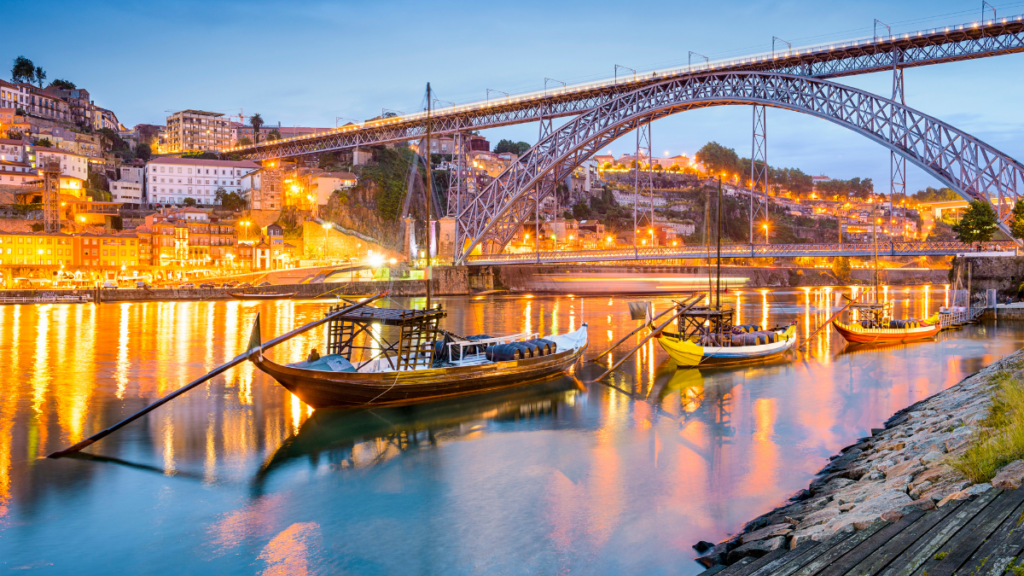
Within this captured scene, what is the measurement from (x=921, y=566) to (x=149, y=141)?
415 ft

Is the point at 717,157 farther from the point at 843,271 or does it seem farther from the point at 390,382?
the point at 390,382

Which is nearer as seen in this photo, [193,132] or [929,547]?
[929,547]

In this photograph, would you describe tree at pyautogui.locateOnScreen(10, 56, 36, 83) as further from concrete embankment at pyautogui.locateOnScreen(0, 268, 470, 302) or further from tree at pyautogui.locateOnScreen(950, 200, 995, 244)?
tree at pyautogui.locateOnScreen(950, 200, 995, 244)

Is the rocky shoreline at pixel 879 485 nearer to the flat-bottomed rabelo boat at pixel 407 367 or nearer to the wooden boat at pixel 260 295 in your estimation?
the flat-bottomed rabelo boat at pixel 407 367

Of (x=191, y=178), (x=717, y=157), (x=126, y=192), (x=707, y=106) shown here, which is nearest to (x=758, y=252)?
(x=707, y=106)

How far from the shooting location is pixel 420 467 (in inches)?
439

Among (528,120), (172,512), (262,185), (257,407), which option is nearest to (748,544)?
(172,512)

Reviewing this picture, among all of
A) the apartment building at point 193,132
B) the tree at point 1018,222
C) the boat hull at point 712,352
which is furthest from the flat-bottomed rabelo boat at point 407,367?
the apartment building at point 193,132

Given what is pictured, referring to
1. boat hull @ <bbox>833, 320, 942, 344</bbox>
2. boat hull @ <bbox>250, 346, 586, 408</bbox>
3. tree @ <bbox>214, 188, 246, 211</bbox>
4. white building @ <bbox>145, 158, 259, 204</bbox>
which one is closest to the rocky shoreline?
boat hull @ <bbox>250, 346, 586, 408</bbox>

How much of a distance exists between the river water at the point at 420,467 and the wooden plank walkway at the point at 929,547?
7.27 ft

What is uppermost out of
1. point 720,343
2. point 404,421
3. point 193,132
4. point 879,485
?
point 193,132

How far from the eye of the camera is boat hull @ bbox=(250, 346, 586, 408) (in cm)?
1346

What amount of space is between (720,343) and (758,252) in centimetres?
2083

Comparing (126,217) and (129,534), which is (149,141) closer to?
(126,217)
